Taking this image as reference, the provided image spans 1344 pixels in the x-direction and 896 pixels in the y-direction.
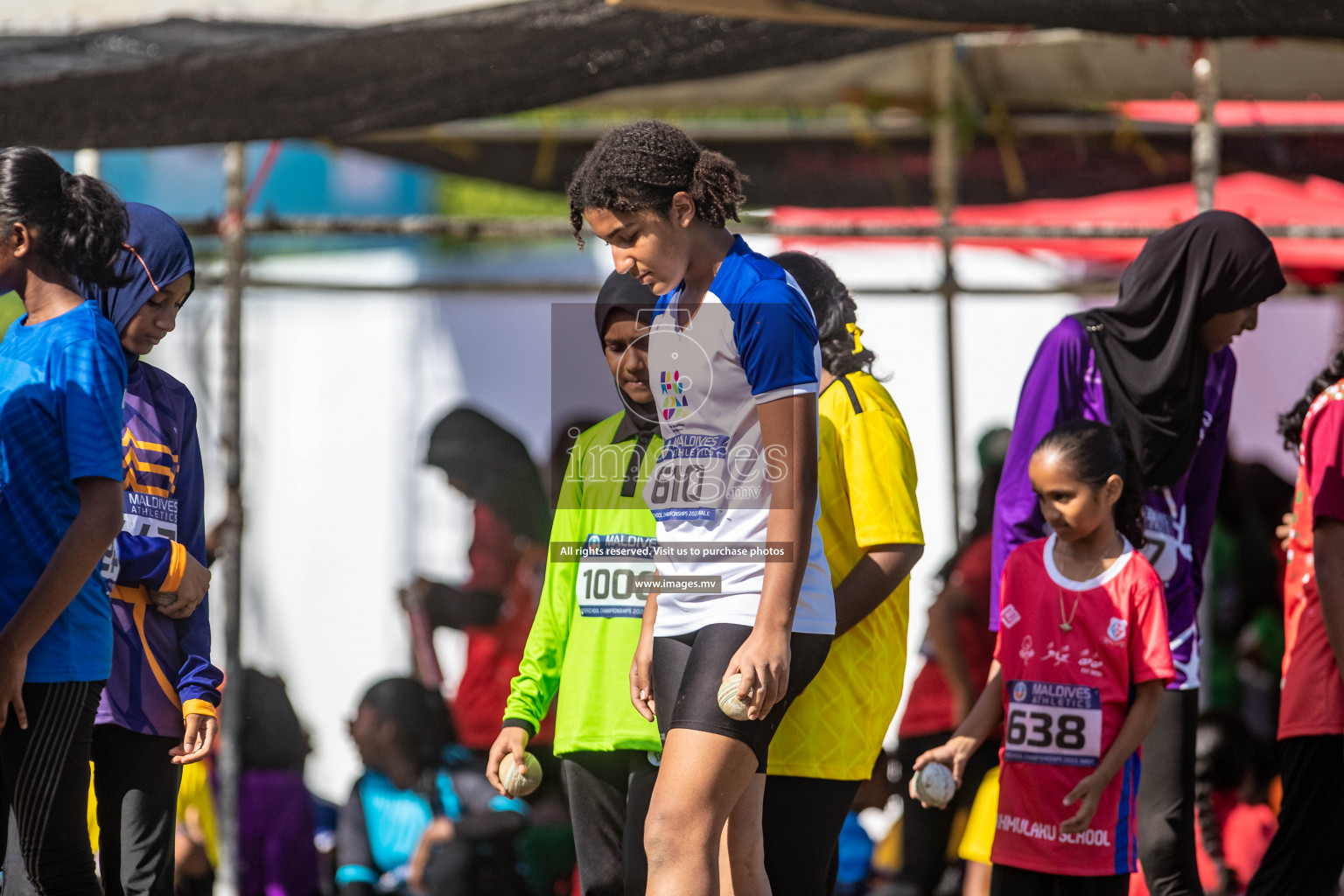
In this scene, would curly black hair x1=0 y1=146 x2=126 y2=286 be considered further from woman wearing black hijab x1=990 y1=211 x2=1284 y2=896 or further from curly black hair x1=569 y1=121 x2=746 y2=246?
woman wearing black hijab x1=990 y1=211 x2=1284 y2=896

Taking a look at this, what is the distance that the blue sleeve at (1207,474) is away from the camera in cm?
384

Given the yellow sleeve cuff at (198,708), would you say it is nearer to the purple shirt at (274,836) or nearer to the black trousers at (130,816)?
the black trousers at (130,816)

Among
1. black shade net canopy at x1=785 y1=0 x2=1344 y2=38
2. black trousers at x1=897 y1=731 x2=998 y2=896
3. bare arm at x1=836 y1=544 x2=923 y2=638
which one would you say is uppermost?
black shade net canopy at x1=785 y1=0 x2=1344 y2=38

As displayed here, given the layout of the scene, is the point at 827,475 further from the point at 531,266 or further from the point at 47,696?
the point at 531,266

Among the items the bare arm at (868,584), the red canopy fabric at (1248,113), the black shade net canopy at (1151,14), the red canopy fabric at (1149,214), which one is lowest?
the bare arm at (868,584)

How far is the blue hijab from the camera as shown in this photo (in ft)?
10.1

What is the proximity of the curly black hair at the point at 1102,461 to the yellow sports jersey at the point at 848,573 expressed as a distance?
39 cm

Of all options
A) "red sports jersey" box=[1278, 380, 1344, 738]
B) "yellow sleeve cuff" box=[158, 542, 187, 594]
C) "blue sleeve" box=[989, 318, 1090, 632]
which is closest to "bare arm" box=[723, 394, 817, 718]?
"blue sleeve" box=[989, 318, 1090, 632]

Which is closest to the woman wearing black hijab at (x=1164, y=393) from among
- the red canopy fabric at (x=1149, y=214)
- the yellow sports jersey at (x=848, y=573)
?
the yellow sports jersey at (x=848, y=573)

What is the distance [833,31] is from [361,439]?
563cm

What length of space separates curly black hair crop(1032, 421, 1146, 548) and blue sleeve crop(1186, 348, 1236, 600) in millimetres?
258

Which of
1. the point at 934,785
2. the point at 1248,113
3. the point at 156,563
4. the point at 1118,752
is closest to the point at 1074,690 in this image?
the point at 1118,752

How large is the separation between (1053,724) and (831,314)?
41.2 inches

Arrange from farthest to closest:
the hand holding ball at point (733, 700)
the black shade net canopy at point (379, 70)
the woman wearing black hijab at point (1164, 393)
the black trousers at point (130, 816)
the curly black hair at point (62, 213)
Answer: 1. the black shade net canopy at point (379, 70)
2. the woman wearing black hijab at point (1164, 393)
3. the black trousers at point (130, 816)
4. the curly black hair at point (62, 213)
5. the hand holding ball at point (733, 700)
